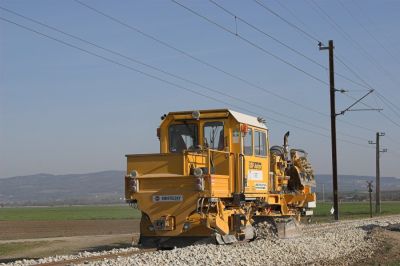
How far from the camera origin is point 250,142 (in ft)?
59.3

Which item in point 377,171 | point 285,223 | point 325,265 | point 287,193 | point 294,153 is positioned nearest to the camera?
point 325,265

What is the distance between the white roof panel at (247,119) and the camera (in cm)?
1769

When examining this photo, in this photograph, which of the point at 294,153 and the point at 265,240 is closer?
the point at 265,240

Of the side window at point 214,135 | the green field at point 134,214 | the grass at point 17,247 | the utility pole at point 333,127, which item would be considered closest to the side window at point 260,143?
the side window at point 214,135

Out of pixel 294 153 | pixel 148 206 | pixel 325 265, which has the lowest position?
pixel 325 265

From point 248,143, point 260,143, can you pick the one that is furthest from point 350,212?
point 248,143

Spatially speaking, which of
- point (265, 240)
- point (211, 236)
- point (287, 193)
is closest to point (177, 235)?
point (211, 236)

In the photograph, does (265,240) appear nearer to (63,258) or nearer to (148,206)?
(148,206)

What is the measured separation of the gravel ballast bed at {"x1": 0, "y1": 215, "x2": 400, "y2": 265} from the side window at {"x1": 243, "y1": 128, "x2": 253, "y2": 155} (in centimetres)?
247

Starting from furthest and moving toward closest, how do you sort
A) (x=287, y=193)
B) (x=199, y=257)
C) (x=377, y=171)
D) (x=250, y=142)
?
1. (x=377, y=171)
2. (x=287, y=193)
3. (x=250, y=142)
4. (x=199, y=257)

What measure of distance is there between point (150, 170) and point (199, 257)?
3.35 metres

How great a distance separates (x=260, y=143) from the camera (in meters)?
18.8

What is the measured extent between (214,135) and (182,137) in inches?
37.5

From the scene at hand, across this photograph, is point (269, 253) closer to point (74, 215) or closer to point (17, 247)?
point (17, 247)
